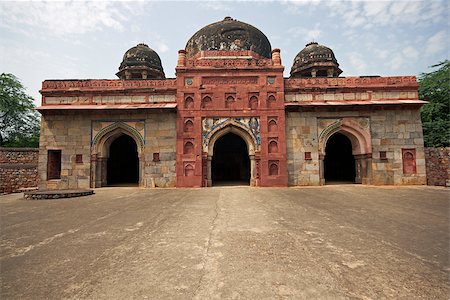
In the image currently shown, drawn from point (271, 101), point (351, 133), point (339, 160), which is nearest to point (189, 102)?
point (271, 101)

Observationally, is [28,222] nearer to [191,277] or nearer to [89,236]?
[89,236]

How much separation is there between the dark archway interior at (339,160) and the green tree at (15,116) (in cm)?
2556

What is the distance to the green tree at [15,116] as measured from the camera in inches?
798

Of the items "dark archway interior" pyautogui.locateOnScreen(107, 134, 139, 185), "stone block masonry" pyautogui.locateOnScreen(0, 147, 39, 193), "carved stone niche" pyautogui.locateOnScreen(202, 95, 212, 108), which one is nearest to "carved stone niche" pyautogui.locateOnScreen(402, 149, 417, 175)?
"carved stone niche" pyautogui.locateOnScreen(202, 95, 212, 108)

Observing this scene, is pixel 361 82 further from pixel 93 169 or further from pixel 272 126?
pixel 93 169

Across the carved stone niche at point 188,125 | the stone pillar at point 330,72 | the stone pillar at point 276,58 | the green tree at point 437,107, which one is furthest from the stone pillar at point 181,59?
the green tree at point 437,107

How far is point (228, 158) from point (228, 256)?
13.5m

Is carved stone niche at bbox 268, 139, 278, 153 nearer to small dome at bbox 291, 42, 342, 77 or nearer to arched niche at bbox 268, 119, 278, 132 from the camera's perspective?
arched niche at bbox 268, 119, 278, 132

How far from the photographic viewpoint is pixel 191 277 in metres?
2.08

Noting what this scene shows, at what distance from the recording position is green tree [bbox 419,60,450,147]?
572 inches

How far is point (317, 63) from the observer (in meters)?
16.0

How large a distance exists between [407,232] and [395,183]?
879 centimetres

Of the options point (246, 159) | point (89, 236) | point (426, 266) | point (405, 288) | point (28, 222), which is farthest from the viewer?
point (246, 159)

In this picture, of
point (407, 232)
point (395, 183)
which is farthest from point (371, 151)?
point (407, 232)
